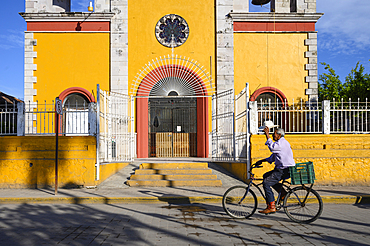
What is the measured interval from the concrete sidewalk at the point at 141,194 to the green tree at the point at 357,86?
38.1 feet

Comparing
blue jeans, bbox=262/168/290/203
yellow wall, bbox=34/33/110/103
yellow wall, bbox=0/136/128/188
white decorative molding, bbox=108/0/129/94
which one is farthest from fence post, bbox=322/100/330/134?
yellow wall, bbox=34/33/110/103

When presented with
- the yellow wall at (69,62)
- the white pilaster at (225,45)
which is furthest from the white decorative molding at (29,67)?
the white pilaster at (225,45)

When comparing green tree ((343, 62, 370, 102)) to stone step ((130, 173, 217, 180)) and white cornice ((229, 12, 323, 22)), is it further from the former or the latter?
stone step ((130, 173, 217, 180))

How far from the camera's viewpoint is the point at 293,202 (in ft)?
19.3

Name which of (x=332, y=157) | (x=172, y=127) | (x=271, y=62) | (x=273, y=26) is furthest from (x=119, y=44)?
(x=332, y=157)

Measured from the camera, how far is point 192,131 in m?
14.5

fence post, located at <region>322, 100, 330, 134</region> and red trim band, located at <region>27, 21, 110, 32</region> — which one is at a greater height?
red trim band, located at <region>27, 21, 110, 32</region>

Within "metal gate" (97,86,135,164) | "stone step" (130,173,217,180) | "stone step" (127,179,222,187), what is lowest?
"stone step" (127,179,222,187)

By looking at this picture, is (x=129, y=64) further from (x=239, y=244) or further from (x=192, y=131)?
(x=239, y=244)

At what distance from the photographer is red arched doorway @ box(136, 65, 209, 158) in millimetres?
14102

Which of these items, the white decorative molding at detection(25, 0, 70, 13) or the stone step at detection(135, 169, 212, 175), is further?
the white decorative molding at detection(25, 0, 70, 13)

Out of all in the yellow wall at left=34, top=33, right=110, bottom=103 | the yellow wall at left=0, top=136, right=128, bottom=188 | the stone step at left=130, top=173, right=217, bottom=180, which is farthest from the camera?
the yellow wall at left=34, top=33, right=110, bottom=103

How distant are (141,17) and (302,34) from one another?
7.20 metres

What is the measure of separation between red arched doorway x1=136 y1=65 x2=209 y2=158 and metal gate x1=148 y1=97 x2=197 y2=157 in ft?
0.90
